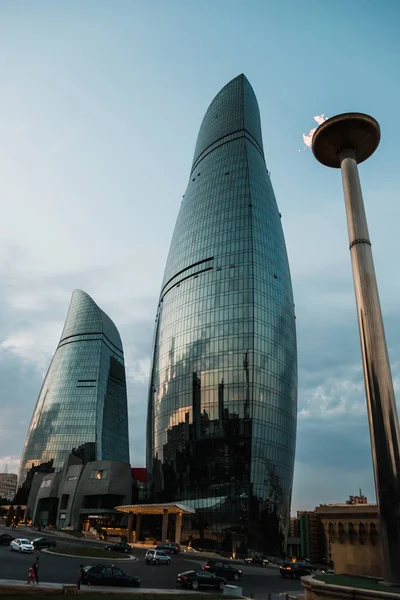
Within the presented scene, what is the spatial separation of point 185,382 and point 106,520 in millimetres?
44846

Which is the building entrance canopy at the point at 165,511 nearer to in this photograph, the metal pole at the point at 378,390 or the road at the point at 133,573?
the road at the point at 133,573

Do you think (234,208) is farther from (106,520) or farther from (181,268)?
(106,520)

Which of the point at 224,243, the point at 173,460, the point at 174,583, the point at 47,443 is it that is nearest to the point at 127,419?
the point at 47,443

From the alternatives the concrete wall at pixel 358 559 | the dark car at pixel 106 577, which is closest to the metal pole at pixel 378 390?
the concrete wall at pixel 358 559

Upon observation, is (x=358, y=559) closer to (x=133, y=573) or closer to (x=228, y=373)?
(x=133, y=573)

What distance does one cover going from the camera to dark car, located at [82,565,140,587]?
95.5 feet

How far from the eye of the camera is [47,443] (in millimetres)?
163625

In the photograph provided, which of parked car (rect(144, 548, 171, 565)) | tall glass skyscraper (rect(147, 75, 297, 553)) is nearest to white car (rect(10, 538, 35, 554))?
parked car (rect(144, 548, 171, 565))

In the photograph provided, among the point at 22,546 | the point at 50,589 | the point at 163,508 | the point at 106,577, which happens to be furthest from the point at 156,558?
the point at 163,508

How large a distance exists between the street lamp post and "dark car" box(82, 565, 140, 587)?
16.7 metres

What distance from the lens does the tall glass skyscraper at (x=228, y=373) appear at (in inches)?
3548

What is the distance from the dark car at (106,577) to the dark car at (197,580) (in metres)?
4.57

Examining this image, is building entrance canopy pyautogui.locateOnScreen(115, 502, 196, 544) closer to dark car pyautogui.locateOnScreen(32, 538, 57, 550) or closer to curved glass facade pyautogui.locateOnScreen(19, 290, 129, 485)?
dark car pyautogui.locateOnScreen(32, 538, 57, 550)

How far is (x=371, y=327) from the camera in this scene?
25656mm
